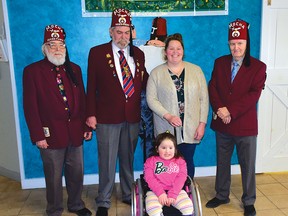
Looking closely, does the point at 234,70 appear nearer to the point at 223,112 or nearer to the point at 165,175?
the point at 223,112

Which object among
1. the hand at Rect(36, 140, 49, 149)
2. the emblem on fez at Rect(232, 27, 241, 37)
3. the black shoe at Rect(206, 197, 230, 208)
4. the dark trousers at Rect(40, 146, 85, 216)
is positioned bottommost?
the black shoe at Rect(206, 197, 230, 208)

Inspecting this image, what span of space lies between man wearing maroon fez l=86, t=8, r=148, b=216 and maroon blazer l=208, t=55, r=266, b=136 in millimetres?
631

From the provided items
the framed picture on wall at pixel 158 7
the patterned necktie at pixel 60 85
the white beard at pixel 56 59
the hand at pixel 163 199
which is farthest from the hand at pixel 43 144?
the framed picture on wall at pixel 158 7

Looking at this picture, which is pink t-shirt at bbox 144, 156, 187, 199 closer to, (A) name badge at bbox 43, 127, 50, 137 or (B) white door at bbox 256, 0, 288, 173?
(A) name badge at bbox 43, 127, 50, 137

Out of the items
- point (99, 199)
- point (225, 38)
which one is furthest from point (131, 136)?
point (225, 38)

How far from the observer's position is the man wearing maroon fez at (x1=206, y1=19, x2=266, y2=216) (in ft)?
8.29

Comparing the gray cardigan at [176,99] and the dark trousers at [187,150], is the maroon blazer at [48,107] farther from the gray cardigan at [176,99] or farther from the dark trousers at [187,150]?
the dark trousers at [187,150]

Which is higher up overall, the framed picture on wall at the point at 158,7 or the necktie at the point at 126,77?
the framed picture on wall at the point at 158,7

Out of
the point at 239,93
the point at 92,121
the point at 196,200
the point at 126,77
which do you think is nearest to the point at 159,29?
the point at 126,77

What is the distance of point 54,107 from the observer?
246cm

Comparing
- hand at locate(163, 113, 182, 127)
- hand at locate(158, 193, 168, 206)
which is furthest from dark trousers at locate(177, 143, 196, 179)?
hand at locate(158, 193, 168, 206)

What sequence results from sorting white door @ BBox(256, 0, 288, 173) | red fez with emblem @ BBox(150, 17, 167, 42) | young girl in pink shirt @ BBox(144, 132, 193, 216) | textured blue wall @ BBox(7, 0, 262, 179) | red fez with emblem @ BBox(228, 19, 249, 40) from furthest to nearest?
white door @ BBox(256, 0, 288, 173)
textured blue wall @ BBox(7, 0, 262, 179)
red fez with emblem @ BBox(150, 17, 167, 42)
red fez with emblem @ BBox(228, 19, 249, 40)
young girl in pink shirt @ BBox(144, 132, 193, 216)

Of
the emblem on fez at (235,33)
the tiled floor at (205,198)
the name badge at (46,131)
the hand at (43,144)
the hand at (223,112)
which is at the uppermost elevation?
the emblem on fez at (235,33)

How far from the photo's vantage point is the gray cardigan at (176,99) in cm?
249
